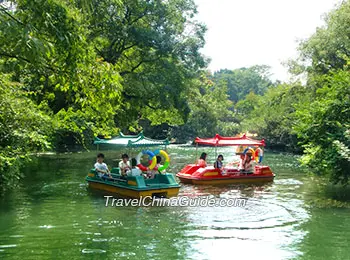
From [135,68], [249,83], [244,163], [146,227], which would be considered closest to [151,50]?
[135,68]

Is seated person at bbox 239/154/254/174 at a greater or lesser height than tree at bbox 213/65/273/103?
lesser

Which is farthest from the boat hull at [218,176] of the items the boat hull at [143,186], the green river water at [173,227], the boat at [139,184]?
the boat hull at [143,186]

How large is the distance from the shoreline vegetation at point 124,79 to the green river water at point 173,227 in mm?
1607

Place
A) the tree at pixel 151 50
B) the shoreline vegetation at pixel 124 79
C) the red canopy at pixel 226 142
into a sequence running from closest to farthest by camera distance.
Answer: the shoreline vegetation at pixel 124 79 < the red canopy at pixel 226 142 < the tree at pixel 151 50

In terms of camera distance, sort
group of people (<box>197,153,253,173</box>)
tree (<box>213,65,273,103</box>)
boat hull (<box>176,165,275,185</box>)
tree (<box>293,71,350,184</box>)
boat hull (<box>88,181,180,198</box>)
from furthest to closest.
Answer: tree (<box>213,65,273,103</box>) → group of people (<box>197,153,253,173</box>) → boat hull (<box>176,165,275,185</box>) → tree (<box>293,71,350,184</box>) → boat hull (<box>88,181,180,198</box>)

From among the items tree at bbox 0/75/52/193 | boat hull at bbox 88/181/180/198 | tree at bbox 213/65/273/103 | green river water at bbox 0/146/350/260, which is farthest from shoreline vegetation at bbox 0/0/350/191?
tree at bbox 213/65/273/103

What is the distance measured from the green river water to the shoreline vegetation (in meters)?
1.61

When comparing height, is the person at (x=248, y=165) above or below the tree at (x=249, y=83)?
below

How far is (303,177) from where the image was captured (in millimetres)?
21891

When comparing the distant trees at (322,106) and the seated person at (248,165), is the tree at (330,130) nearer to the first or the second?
the distant trees at (322,106)

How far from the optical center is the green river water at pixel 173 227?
8805mm

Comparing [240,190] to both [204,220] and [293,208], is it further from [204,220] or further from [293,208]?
[204,220]

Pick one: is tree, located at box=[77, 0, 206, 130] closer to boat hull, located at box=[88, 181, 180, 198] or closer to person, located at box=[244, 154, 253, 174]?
person, located at box=[244, 154, 253, 174]

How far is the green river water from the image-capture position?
28.9 feet
